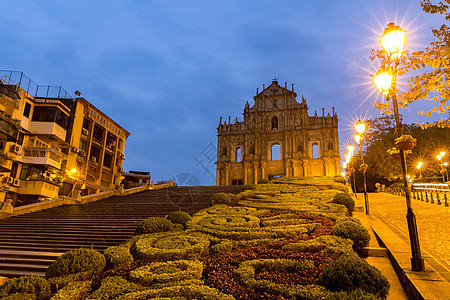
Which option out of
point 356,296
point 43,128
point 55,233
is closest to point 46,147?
point 43,128

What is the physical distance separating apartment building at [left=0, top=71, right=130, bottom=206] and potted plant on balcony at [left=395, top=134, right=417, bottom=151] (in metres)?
25.1

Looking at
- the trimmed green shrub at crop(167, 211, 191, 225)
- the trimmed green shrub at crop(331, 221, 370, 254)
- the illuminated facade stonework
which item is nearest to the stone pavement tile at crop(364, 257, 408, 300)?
the trimmed green shrub at crop(331, 221, 370, 254)

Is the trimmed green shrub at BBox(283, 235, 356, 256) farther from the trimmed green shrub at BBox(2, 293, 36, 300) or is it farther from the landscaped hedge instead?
the trimmed green shrub at BBox(2, 293, 36, 300)

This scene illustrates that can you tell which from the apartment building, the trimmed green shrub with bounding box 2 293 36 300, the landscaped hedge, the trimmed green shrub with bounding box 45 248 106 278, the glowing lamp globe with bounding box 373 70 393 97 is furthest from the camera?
the apartment building

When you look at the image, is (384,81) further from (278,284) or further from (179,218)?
(179,218)

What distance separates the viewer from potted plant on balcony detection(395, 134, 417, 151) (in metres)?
7.34

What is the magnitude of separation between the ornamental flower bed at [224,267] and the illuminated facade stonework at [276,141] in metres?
38.5

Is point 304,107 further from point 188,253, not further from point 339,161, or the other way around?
point 188,253

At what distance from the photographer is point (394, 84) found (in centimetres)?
773

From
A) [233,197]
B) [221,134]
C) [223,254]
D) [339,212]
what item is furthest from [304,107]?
[223,254]

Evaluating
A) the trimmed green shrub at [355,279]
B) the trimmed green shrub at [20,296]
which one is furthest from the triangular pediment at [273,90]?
the trimmed green shrub at [20,296]

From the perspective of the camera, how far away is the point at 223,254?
336 inches

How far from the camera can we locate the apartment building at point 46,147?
2752 centimetres

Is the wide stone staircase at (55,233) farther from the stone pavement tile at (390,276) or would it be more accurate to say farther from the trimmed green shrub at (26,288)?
the stone pavement tile at (390,276)
